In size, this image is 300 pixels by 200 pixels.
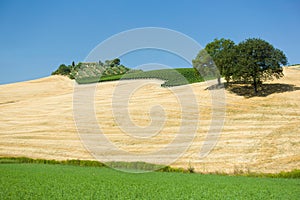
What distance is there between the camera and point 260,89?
37906 millimetres

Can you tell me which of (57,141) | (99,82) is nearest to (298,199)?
(57,141)

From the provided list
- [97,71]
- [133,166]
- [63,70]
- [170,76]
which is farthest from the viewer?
Result: [63,70]

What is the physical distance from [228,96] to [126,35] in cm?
1948

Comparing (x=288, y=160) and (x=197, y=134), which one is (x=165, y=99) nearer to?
(x=197, y=134)

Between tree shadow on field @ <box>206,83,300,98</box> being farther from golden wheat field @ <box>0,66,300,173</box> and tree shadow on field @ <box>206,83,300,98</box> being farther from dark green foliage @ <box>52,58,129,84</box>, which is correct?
dark green foliage @ <box>52,58,129,84</box>

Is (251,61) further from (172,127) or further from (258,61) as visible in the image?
(172,127)

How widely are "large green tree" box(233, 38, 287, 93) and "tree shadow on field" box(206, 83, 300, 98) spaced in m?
1.87

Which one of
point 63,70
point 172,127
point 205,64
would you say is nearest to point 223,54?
point 205,64

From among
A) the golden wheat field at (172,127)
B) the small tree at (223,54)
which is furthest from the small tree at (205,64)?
the golden wheat field at (172,127)

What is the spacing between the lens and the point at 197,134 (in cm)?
2702

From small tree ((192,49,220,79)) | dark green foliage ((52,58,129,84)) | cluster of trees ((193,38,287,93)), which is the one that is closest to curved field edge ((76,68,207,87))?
dark green foliage ((52,58,129,84))

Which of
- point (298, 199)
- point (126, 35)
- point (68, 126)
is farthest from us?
point (68, 126)

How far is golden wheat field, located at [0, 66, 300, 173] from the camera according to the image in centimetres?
2319

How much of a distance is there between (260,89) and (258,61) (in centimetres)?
448
